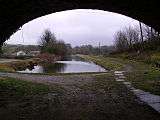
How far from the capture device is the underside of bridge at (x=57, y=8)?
12.2 meters

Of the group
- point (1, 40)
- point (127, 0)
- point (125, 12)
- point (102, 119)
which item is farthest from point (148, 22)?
point (1, 40)

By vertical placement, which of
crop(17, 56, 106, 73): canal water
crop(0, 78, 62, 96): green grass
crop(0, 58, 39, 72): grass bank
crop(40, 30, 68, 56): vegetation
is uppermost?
crop(40, 30, 68, 56): vegetation

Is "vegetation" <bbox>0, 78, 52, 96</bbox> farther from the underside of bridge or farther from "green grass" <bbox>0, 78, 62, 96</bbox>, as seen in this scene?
the underside of bridge

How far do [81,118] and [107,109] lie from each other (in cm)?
189

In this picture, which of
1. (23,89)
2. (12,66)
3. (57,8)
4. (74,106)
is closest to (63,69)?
(12,66)

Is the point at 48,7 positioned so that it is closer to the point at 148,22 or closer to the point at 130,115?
the point at 148,22

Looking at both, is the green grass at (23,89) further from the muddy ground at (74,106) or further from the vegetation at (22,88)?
the muddy ground at (74,106)

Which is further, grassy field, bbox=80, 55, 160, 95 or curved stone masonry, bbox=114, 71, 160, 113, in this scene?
grassy field, bbox=80, 55, 160, 95

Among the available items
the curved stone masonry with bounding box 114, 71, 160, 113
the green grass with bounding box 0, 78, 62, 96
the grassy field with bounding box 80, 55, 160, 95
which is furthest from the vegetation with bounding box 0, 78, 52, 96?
the grassy field with bounding box 80, 55, 160, 95

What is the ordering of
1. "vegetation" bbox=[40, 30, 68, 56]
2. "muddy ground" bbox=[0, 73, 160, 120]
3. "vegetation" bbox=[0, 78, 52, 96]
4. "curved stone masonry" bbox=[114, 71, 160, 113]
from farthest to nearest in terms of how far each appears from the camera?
"vegetation" bbox=[40, 30, 68, 56]
"vegetation" bbox=[0, 78, 52, 96]
"curved stone masonry" bbox=[114, 71, 160, 113]
"muddy ground" bbox=[0, 73, 160, 120]

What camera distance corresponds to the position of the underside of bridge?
1217 centimetres

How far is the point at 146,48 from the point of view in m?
66.9

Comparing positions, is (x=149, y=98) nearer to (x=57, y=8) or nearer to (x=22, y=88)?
(x=57, y=8)

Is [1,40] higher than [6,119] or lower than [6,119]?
higher
